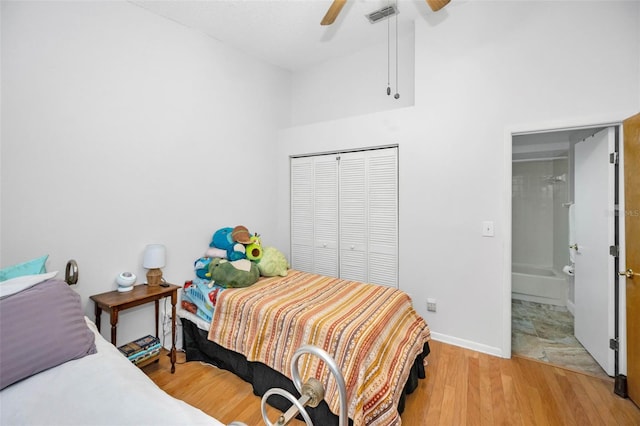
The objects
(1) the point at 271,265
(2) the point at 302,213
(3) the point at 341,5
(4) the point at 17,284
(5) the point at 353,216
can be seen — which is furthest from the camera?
(2) the point at 302,213

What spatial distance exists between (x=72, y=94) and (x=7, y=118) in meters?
0.41

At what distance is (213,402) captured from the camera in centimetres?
194

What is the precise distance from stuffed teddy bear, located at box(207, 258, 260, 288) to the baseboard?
188cm

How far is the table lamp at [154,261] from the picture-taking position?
2.31m

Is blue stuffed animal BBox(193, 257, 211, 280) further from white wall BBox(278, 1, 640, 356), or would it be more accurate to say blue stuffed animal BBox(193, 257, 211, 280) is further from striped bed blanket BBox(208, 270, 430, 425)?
white wall BBox(278, 1, 640, 356)

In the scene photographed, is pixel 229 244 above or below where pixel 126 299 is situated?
above

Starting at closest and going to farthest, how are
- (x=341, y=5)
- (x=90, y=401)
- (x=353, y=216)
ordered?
(x=90, y=401) → (x=341, y=5) → (x=353, y=216)

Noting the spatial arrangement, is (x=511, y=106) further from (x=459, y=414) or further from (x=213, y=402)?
(x=213, y=402)

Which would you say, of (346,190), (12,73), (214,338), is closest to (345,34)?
(346,190)

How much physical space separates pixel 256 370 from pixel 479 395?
5.24ft

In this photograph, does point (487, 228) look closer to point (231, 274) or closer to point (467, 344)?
point (467, 344)

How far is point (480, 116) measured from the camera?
98.1 inches

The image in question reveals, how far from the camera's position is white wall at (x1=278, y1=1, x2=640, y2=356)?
2.09 m

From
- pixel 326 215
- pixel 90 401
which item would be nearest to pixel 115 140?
pixel 90 401
